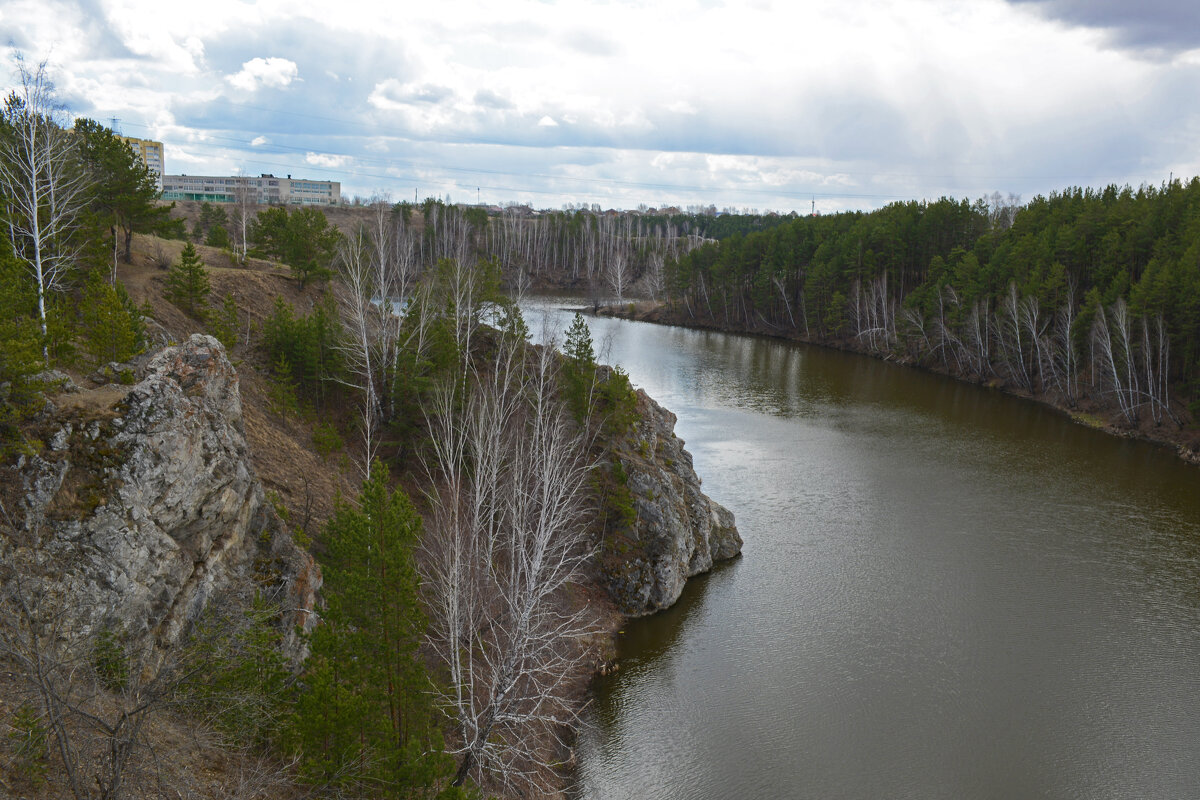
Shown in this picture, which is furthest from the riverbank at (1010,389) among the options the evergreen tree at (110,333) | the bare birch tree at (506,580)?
the evergreen tree at (110,333)

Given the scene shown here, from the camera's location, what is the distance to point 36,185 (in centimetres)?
2141

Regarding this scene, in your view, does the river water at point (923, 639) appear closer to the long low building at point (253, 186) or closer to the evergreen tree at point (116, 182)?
the evergreen tree at point (116, 182)

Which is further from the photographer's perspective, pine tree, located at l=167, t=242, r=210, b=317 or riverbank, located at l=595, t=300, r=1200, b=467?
riverbank, located at l=595, t=300, r=1200, b=467

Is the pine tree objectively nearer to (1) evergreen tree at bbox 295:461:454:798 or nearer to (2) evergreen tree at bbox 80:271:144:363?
(2) evergreen tree at bbox 80:271:144:363

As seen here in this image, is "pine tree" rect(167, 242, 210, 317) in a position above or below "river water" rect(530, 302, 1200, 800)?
above

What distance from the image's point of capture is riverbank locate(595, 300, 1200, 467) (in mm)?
45500

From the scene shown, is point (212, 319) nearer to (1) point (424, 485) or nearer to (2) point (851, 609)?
(1) point (424, 485)

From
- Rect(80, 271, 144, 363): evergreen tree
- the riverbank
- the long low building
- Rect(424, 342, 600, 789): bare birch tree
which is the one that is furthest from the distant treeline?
the long low building

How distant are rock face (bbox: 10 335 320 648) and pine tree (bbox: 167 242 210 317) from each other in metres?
13.1

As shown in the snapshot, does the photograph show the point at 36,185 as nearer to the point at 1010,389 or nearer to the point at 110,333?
the point at 110,333

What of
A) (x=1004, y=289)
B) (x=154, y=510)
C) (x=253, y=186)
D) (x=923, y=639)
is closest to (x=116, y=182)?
(x=154, y=510)

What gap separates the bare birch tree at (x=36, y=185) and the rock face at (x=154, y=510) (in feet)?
25.6

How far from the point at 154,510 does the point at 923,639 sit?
21.5m

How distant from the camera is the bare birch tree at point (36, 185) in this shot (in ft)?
66.3
